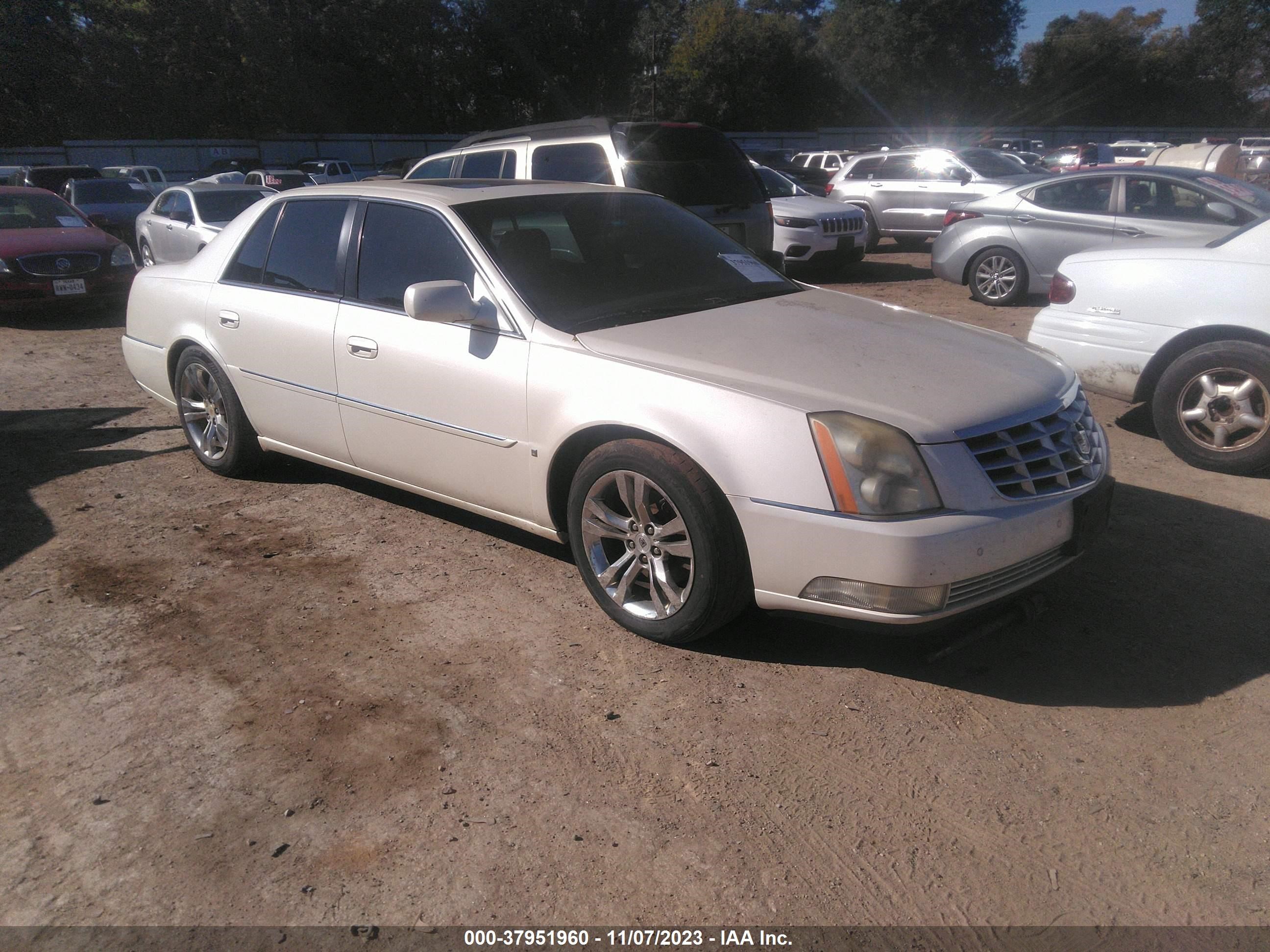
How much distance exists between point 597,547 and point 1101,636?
189 cm

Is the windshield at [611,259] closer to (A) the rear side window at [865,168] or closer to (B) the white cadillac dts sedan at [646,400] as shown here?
(B) the white cadillac dts sedan at [646,400]

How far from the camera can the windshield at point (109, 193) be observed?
56.2 ft

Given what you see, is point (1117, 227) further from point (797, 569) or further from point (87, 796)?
point (87, 796)

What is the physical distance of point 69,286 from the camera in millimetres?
11234

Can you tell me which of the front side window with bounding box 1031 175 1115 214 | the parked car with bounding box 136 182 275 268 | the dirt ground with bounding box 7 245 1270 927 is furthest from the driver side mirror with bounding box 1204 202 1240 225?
the parked car with bounding box 136 182 275 268

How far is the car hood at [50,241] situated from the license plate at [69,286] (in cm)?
38

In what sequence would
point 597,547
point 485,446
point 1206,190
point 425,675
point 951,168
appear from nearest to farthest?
point 425,675
point 597,547
point 485,446
point 1206,190
point 951,168

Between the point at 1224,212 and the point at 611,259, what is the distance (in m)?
7.27

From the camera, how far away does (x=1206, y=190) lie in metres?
9.11

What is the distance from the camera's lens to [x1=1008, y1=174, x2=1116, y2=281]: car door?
9.79 metres

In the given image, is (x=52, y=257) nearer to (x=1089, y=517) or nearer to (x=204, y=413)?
(x=204, y=413)

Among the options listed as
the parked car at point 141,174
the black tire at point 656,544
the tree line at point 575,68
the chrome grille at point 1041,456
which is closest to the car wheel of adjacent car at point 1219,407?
the chrome grille at point 1041,456

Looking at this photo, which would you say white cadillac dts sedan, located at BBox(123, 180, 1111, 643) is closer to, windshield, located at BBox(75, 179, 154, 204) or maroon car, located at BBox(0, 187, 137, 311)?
maroon car, located at BBox(0, 187, 137, 311)

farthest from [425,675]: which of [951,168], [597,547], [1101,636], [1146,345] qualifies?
[951,168]
